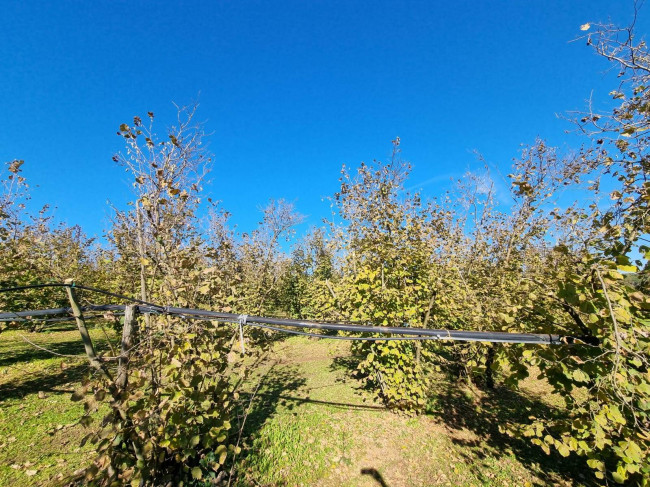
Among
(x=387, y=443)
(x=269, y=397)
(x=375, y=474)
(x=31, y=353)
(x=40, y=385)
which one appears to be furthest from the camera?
(x=31, y=353)

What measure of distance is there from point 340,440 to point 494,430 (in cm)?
286

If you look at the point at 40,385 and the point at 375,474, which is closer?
the point at 375,474

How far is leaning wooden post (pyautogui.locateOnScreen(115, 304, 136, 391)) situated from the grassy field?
513 millimetres

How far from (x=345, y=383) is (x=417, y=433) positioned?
248 centimetres

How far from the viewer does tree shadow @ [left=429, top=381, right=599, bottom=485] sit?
3.94 meters

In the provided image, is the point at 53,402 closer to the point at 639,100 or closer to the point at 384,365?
the point at 384,365

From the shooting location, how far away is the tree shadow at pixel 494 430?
394 centimetres

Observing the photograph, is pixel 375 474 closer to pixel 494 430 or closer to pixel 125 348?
pixel 494 430

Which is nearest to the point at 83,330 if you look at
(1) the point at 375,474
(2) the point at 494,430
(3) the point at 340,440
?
(1) the point at 375,474

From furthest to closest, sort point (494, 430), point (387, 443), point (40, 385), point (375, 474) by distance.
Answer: point (40, 385) < point (494, 430) < point (387, 443) < point (375, 474)

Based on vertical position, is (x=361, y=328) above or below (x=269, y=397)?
above

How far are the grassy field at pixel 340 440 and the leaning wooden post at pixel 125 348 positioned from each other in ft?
1.68

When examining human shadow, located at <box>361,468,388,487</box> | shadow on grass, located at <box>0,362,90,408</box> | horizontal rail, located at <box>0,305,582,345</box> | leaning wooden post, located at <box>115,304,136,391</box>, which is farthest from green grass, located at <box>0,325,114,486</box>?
human shadow, located at <box>361,468,388,487</box>

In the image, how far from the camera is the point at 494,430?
16.5ft
